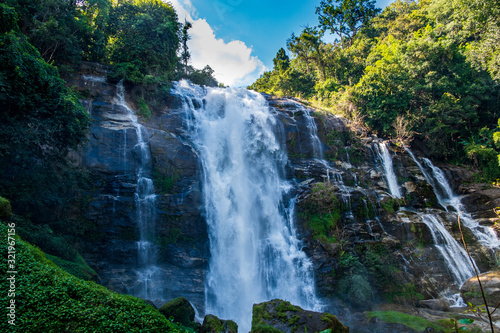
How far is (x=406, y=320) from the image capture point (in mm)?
10141

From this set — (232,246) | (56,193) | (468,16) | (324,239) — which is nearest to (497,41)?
(468,16)

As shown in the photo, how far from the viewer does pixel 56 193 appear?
11.1m

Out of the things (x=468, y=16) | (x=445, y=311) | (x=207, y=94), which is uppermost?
(x=468, y=16)

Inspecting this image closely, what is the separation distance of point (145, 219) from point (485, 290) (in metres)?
16.0

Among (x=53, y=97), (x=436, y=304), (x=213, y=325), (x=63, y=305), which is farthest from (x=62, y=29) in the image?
(x=436, y=304)

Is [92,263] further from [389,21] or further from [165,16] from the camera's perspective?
[389,21]

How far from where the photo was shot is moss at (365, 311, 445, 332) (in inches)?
366

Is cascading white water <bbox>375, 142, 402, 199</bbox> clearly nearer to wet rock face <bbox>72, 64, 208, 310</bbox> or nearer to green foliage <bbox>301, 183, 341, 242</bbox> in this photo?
green foliage <bbox>301, 183, 341, 242</bbox>

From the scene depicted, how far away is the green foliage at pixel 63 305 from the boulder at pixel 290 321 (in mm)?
3305

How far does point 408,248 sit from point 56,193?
17.8 metres

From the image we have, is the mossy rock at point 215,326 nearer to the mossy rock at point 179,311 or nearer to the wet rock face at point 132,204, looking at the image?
the mossy rock at point 179,311

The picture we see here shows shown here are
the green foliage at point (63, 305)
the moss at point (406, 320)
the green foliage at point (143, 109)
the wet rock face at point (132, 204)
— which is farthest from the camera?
the green foliage at point (143, 109)

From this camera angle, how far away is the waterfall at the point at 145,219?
41.6ft

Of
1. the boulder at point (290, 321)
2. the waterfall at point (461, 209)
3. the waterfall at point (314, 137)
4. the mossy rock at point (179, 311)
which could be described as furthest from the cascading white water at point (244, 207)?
the waterfall at point (461, 209)
